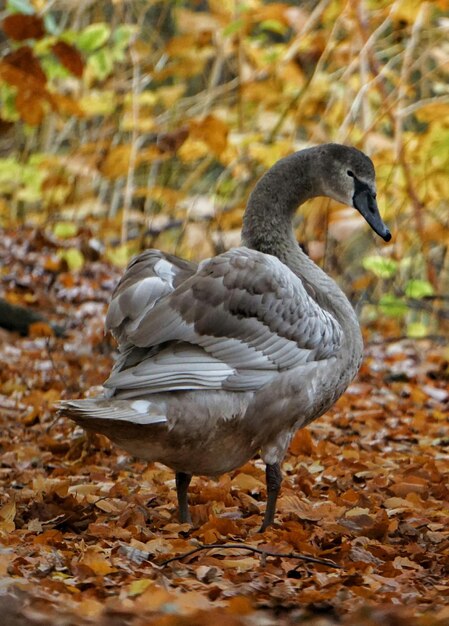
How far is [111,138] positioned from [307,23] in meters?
2.61

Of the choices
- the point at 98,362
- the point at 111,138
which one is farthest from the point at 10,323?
the point at 111,138

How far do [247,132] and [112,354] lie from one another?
12.1 ft

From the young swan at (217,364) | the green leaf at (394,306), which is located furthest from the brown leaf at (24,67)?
the green leaf at (394,306)

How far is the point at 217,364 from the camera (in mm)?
3982

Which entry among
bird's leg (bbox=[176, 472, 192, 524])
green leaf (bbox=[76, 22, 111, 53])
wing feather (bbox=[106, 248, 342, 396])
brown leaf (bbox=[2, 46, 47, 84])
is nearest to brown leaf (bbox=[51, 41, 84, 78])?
brown leaf (bbox=[2, 46, 47, 84])

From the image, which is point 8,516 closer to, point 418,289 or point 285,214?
point 285,214

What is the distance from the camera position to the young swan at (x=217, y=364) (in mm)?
3848

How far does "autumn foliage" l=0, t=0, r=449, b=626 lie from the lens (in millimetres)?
3174

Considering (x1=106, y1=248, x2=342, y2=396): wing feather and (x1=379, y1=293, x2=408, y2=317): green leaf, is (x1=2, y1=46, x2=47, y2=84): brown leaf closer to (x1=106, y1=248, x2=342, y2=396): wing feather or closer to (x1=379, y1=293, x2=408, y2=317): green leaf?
(x1=106, y1=248, x2=342, y2=396): wing feather

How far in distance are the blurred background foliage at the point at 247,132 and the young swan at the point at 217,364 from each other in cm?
290

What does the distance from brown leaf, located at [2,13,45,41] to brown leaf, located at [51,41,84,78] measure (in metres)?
0.22

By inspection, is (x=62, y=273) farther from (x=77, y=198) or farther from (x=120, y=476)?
(x=120, y=476)

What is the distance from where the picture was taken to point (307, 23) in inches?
329

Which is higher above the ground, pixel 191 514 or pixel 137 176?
pixel 137 176
